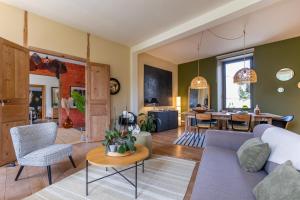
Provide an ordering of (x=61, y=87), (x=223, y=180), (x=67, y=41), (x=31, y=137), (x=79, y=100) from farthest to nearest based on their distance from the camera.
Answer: (x=61, y=87)
(x=79, y=100)
(x=67, y=41)
(x=31, y=137)
(x=223, y=180)

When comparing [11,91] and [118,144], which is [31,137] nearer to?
[11,91]

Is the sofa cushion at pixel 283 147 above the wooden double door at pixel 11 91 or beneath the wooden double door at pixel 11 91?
beneath

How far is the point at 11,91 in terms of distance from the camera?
9.88 feet

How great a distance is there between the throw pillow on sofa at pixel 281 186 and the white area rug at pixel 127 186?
40.1 inches

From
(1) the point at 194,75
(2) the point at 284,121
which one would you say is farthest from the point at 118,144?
(1) the point at 194,75

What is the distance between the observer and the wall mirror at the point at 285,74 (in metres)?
4.68

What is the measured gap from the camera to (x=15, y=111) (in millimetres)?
3084

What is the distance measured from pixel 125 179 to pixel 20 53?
313 centimetres

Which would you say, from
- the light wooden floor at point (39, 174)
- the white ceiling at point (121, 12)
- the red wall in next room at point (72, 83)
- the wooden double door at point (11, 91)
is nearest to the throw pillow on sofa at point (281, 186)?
the light wooden floor at point (39, 174)

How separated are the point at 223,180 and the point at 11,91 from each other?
368 cm

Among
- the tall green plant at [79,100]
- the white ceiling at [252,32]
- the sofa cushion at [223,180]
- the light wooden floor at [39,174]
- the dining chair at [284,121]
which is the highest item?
the white ceiling at [252,32]

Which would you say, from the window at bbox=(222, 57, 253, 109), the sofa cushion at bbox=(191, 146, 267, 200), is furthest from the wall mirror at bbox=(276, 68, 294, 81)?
the sofa cushion at bbox=(191, 146, 267, 200)

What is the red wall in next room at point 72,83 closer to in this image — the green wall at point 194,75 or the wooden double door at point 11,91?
the wooden double door at point 11,91

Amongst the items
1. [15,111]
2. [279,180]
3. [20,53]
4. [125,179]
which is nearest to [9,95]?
[15,111]
